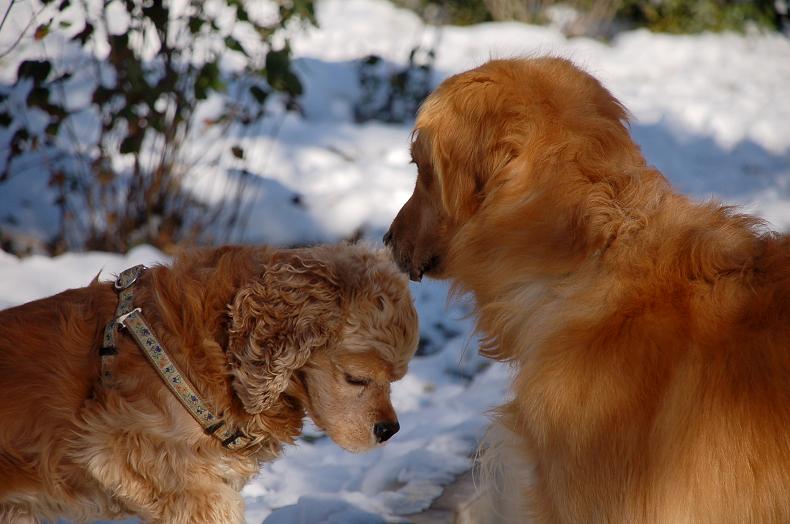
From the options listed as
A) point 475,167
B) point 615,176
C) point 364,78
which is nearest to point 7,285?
point 475,167

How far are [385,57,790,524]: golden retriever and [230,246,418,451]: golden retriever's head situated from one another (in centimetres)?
48

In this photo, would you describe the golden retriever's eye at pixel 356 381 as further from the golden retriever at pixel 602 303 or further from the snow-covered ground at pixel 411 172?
the golden retriever at pixel 602 303

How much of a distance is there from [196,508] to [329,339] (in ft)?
2.38

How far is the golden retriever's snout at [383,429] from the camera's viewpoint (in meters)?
3.23

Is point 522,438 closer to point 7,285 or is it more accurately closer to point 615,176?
point 615,176

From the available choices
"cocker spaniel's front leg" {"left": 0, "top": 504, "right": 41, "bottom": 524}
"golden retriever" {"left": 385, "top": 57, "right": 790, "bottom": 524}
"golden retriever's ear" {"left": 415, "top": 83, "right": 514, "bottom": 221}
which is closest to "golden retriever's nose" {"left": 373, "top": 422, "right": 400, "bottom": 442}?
"golden retriever" {"left": 385, "top": 57, "right": 790, "bottom": 524}

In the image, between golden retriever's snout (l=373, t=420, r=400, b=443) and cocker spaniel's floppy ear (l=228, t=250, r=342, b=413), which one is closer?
cocker spaniel's floppy ear (l=228, t=250, r=342, b=413)

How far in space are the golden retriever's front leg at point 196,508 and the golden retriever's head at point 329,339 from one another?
32 cm

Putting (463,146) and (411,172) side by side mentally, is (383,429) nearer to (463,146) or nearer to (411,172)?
(463,146)

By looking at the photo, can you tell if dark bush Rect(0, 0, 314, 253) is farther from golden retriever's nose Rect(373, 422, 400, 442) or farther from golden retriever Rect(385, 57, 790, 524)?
golden retriever Rect(385, 57, 790, 524)

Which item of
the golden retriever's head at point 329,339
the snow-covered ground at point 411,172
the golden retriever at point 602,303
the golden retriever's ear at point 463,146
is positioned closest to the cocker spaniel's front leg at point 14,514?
the golden retriever's head at point 329,339

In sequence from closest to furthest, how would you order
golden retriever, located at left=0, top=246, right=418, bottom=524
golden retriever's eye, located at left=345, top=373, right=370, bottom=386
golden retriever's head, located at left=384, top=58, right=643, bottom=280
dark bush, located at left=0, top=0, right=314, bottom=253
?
golden retriever's head, located at left=384, top=58, right=643, bottom=280
golden retriever, located at left=0, top=246, right=418, bottom=524
golden retriever's eye, located at left=345, top=373, right=370, bottom=386
dark bush, located at left=0, top=0, right=314, bottom=253

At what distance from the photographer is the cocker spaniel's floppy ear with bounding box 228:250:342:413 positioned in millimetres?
3025

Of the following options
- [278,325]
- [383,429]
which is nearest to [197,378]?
[278,325]
